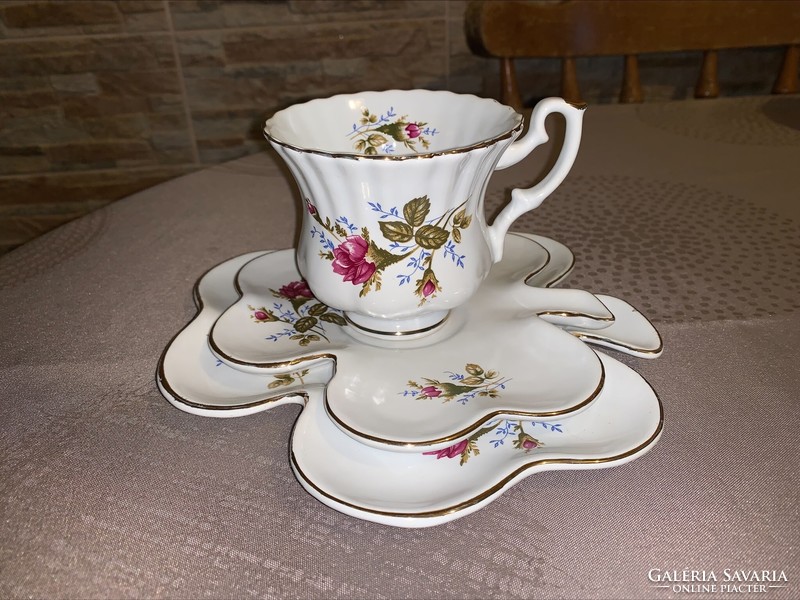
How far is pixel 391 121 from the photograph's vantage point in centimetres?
56

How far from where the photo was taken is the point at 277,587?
12.5 inches

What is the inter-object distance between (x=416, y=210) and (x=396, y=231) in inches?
0.8

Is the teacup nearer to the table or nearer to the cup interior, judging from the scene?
the cup interior

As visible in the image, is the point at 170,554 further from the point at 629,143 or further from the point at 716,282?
the point at 629,143

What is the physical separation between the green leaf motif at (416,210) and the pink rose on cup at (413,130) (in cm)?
16

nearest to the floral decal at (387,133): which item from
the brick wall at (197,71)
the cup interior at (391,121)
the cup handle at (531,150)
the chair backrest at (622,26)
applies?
the cup interior at (391,121)

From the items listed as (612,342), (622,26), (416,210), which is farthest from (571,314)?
(622,26)

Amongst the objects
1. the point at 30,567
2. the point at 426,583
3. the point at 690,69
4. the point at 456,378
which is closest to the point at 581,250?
the point at 456,378

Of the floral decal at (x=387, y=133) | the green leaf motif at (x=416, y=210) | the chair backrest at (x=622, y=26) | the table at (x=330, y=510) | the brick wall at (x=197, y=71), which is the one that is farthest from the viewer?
the brick wall at (x=197, y=71)

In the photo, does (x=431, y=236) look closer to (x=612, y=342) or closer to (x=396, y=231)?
(x=396, y=231)

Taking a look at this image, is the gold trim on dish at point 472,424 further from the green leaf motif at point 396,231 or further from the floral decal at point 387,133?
the floral decal at point 387,133

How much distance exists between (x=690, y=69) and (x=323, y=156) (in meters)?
1.39

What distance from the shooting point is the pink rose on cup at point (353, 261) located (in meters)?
0.44

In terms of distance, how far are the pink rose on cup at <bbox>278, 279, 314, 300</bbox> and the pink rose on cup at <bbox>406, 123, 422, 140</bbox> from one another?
16 centimetres
